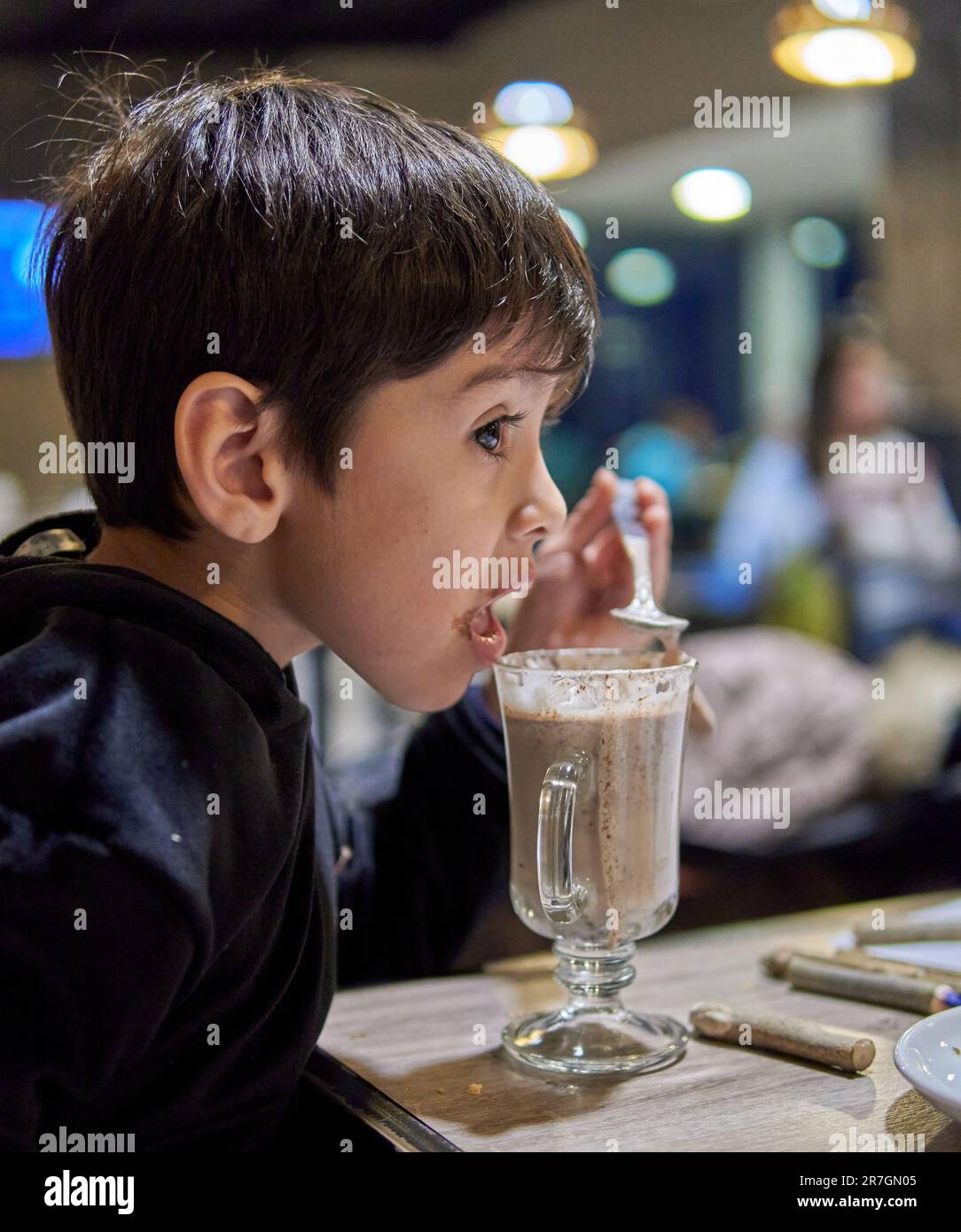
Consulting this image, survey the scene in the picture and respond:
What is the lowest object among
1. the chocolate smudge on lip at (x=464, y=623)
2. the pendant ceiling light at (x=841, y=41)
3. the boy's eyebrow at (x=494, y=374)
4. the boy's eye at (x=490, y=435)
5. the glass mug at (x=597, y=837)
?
the glass mug at (x=597, y=837)

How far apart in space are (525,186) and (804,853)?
1553mm

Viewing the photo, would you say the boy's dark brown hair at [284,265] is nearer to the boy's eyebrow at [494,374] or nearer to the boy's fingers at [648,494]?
the boy's eyebrow at [494,374]

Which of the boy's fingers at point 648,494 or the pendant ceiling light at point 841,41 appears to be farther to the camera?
the pendant ceiling light at point 841,41

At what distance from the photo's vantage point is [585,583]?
1346 mm

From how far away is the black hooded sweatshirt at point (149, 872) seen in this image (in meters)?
0.68

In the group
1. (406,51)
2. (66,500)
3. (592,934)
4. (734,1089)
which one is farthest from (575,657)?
(406,51)

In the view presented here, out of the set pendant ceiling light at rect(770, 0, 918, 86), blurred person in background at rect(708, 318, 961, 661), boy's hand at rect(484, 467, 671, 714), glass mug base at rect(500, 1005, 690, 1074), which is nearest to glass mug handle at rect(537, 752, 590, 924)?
glass mug base at rect(500, 1005, 690, 1074)

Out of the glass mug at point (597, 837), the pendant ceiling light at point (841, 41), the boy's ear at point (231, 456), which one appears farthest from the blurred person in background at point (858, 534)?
the boy's ear at point (231, 456)

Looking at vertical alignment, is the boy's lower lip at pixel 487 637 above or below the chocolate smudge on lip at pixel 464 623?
below

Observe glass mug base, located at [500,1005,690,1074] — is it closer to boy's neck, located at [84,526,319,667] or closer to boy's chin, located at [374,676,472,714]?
boy's chin, located at [374,676,472,714]

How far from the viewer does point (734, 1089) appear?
852 millimetres

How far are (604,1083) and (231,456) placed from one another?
50 cm

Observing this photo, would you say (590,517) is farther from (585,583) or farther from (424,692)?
(424,692)
